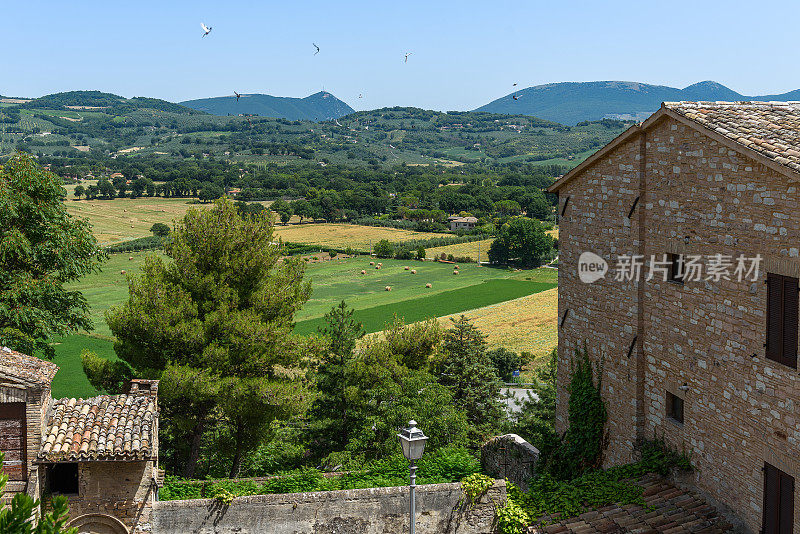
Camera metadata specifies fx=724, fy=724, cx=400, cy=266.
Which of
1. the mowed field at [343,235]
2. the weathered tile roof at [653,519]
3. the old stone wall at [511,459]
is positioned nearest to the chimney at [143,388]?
the weathered tile roof at [653,519]

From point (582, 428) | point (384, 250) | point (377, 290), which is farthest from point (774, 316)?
point (384, 250)

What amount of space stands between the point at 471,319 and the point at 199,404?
151 ft

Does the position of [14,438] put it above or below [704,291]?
below

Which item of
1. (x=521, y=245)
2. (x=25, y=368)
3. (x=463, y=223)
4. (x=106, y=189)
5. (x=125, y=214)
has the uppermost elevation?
(x=25, y=368)

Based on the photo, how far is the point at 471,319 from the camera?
64562mm

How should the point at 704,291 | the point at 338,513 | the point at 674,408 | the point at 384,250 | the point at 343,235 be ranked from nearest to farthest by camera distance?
the point at 704,291, the point at 338,513, the point at 674,408, the point at 384,250, the point at 343,235

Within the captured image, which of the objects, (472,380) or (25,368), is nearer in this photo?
(25,368)

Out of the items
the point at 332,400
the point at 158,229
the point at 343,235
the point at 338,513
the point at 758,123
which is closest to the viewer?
the point at 758,123

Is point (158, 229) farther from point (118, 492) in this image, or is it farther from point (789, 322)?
point (789, 322)

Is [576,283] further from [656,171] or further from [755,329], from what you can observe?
[755,329]

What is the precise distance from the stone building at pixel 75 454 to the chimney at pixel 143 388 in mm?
1437

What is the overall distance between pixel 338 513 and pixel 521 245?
86.9 metres

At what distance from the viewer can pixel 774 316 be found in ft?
34.6

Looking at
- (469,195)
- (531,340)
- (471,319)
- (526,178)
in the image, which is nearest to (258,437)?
(531,340)
